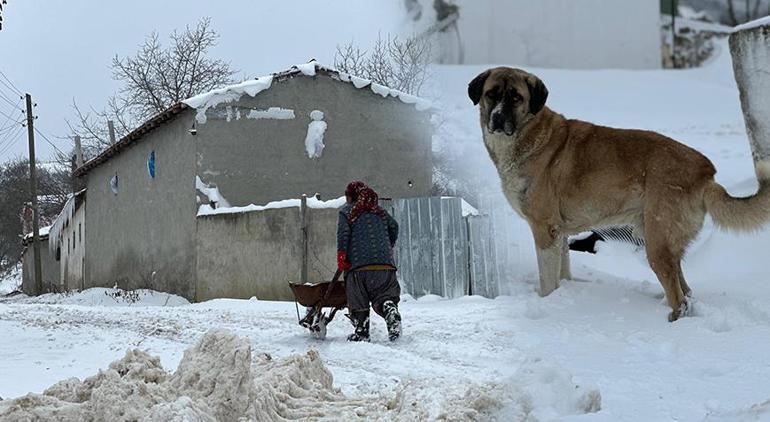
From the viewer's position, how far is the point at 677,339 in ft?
14.8

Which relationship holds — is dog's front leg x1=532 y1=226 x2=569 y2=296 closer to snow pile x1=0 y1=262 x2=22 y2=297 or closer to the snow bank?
the snow bank

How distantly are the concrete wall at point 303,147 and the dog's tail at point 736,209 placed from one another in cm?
1154

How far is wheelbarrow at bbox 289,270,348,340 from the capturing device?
23.4ft

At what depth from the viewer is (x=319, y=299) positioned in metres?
7.12

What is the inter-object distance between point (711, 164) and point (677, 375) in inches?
69.1

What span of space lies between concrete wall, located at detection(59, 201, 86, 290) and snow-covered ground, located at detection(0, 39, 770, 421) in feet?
68.6

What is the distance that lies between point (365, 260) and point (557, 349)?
3.46 metres

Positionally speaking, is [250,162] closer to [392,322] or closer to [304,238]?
[304,238]

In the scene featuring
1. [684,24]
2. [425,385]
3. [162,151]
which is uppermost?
[162,151]

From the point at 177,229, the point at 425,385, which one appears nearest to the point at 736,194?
the point at 425,385

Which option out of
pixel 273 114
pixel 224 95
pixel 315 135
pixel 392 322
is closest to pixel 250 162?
pixel 273 114

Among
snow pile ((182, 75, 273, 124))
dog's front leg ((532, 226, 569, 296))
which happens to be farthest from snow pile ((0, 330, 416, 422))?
snow pile ((182, 75, 273, 124))

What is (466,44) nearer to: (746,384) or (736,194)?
(746,384)

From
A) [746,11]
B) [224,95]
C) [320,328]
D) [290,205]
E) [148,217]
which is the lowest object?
[320,328]
